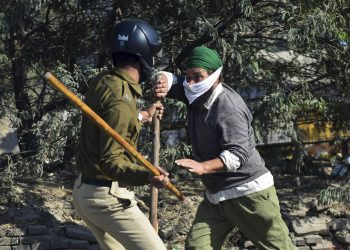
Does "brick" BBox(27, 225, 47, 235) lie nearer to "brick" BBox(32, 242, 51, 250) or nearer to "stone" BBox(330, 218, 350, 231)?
"brick" BBox(32, 242, 51, 250)

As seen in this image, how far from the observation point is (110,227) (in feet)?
14.8

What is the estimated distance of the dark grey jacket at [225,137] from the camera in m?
4.80

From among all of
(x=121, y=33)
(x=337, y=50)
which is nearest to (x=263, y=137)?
(x=337, y=50)

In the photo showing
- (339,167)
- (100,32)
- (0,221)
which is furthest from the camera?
(339,167)

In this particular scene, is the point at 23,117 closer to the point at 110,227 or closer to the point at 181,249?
the point at 181,249

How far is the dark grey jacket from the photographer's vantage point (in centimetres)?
480

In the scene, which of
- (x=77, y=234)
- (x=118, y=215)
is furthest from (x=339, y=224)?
(x=118, y=215)

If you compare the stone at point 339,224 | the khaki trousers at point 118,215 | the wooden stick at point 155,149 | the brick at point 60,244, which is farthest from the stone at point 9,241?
the stone at point 339,224

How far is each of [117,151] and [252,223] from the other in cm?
125

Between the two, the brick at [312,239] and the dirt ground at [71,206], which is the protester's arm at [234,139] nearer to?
the dirt ground at [71,206]

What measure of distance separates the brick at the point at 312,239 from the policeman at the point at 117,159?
3161mm

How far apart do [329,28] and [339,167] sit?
2453 mm

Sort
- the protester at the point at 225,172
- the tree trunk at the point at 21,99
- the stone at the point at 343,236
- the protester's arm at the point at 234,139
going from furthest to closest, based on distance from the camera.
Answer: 1. the tree trunk at the point at 21,99
2. the stone at the point at 343,236
3. the protester at the point at 225,172
4. the protester's arm at the point at 234,139

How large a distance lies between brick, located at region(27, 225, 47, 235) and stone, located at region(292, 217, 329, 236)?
2.48 metres
